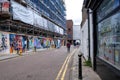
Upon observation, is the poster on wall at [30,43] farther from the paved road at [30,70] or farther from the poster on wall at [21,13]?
the paved road at [30,70]

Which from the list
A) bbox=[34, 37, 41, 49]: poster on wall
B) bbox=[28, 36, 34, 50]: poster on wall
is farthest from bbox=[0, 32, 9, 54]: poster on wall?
bbox=[34, 37, 41, 49]: poster on wall

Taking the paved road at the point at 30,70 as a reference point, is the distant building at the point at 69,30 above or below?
above

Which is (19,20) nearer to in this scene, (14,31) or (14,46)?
(14,31)

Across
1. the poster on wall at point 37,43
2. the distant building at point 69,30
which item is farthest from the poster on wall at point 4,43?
the distant building at point 69,30

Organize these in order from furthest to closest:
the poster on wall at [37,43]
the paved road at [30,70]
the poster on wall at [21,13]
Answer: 1. the poster on wall at [37,43]
2. the poster on wall at [21,13]
3. the paved road at [30,70]

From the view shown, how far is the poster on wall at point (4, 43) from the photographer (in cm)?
3189

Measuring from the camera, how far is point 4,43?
1300 inches

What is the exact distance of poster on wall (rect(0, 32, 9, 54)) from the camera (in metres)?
31.9

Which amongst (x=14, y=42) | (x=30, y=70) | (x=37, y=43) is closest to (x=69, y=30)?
(x=37, y=43)

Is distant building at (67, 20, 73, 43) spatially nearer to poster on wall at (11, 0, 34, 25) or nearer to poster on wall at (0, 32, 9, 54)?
poster on wall at (11, 0, 34, 25)

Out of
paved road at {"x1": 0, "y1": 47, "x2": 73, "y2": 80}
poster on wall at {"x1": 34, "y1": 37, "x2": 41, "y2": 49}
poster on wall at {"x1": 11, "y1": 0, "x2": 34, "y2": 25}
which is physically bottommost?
paved road at {"x1": 0, "y1": 47, "x2": 73, "y2": 80}

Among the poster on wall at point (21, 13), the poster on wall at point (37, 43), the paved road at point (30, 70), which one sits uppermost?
the poster on wall at point (21, 13)

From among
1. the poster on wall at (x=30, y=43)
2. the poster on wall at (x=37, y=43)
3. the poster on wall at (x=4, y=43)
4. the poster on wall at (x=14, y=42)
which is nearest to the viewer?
the poster on wall at (x=4, y=43)

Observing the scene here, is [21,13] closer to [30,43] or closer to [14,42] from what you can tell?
[14,42]
